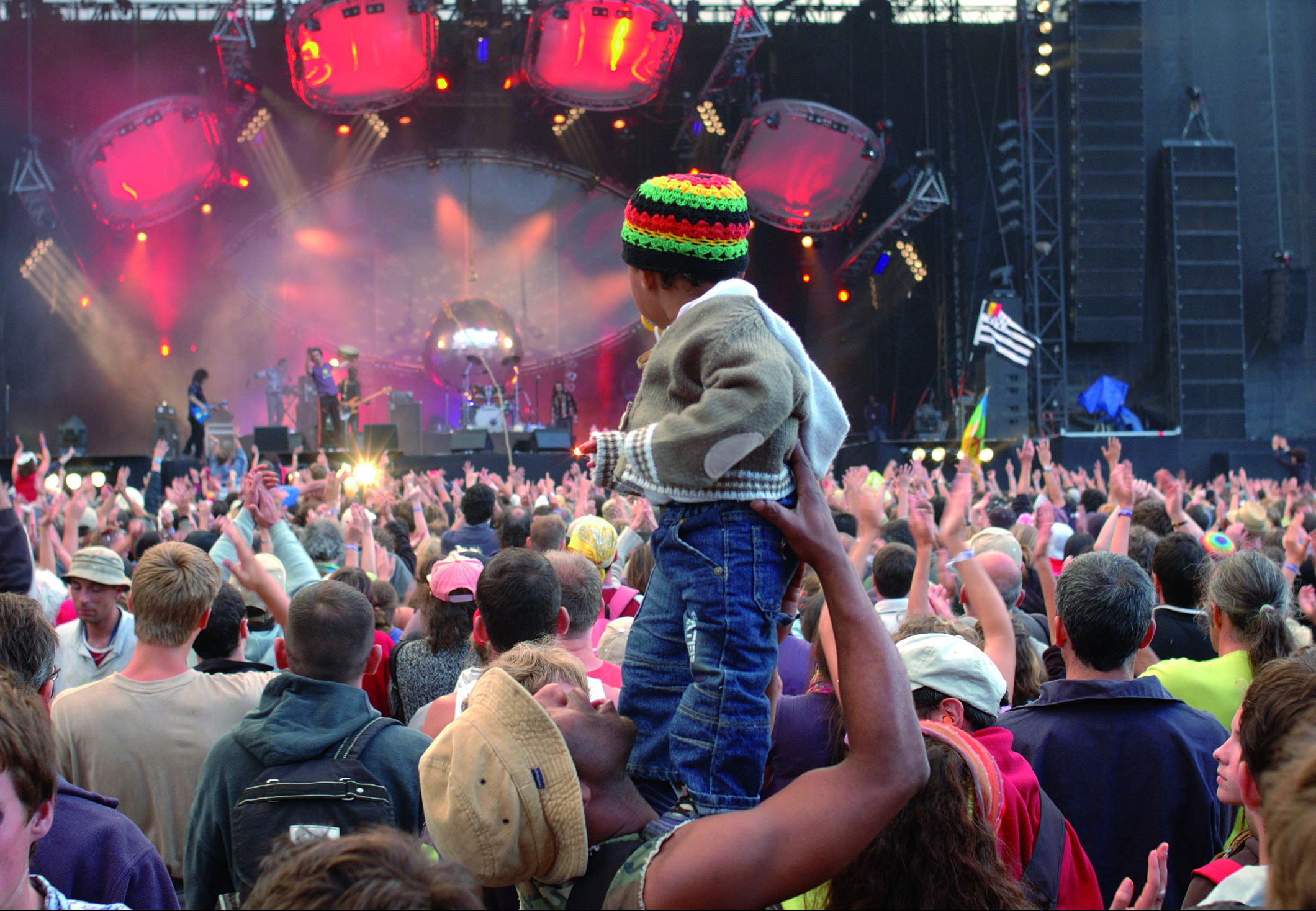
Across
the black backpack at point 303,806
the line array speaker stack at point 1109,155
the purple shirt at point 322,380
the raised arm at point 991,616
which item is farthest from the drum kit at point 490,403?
the black backpack at point 303,806

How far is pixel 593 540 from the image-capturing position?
4172 mm

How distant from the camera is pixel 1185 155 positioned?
15805 mm

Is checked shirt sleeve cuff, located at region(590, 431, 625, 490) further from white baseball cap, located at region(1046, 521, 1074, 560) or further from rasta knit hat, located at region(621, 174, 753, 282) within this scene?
white baseball cap, located at region(1046, 521, 1074, 560)

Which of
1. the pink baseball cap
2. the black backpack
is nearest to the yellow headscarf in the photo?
the pink baseball cap

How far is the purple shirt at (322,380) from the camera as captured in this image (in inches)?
591

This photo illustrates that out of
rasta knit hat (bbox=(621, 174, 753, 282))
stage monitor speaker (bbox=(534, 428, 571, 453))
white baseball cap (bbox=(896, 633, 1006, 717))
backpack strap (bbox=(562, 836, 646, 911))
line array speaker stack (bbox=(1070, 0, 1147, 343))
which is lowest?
backpack strap (bbox=(562, 836, 646, 911))

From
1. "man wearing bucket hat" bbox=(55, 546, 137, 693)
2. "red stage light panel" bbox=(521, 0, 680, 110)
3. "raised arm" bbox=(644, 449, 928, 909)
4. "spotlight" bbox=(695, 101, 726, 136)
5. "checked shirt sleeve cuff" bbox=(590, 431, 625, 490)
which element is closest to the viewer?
"raised arm" bbox=(644, 449, 928, 909)

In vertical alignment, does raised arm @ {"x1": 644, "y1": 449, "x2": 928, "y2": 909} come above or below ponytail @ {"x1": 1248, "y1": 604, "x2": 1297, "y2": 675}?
above

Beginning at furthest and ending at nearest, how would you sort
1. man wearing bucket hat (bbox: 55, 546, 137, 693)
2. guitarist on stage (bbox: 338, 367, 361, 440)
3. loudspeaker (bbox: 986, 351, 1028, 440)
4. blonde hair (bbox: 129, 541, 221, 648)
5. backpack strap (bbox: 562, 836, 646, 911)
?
guitarist on stage (bbox: 338, 367, 361, 440)
loudspeaker (bbox: 986, 351, 1028, 440)
man wearing bucket hat (bbox: 55, 546, 137, 693)
blonde hair (bbox: 129, 541, 221, 648)
backpack strap (bbox: 562, 836, 646, 911)

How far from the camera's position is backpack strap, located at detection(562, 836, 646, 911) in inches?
54.4

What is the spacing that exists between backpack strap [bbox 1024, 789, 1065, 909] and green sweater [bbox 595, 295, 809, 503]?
0.83m

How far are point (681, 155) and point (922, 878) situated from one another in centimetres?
1747

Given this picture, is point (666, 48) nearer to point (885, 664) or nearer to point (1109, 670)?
point (1109, 670)

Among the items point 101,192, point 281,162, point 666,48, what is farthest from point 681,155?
point 101,192
